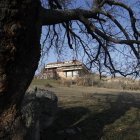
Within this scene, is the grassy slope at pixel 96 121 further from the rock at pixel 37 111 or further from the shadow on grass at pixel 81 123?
the rock at pixel 37 111

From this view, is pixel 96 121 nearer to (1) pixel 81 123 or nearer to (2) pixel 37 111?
(1) pixel 81 123

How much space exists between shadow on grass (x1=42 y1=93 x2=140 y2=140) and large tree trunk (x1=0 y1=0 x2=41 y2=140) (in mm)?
4702

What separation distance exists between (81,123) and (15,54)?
6.69 metres

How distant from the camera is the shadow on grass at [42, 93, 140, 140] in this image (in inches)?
485

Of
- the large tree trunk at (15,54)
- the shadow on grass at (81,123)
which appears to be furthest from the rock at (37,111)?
the large tree trunk at (15,54)

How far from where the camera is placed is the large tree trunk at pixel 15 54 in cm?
689

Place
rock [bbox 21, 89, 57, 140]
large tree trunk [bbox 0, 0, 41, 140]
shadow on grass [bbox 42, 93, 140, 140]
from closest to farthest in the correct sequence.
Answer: large tree trunk [bbox 0, 0, 41, 140]
rock [bbox 21, 89, 57, 140]
shadow on grass [bbox 42, 93, 140, 140]

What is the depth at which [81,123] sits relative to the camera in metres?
13.4

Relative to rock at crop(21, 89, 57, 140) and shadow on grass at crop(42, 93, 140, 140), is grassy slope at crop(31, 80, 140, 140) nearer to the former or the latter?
shadow on grass at crop(42, 93, 140, 140)

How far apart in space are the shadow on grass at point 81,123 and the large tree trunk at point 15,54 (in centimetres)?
470

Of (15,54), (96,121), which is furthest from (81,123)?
(15,54)

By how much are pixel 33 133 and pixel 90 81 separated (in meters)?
16.0

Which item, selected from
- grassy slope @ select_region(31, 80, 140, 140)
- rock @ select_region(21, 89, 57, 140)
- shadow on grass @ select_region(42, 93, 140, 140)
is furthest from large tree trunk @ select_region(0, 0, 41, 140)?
grassy slope @ select_region(31, 80, 140, 140)

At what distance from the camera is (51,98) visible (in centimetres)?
1316
